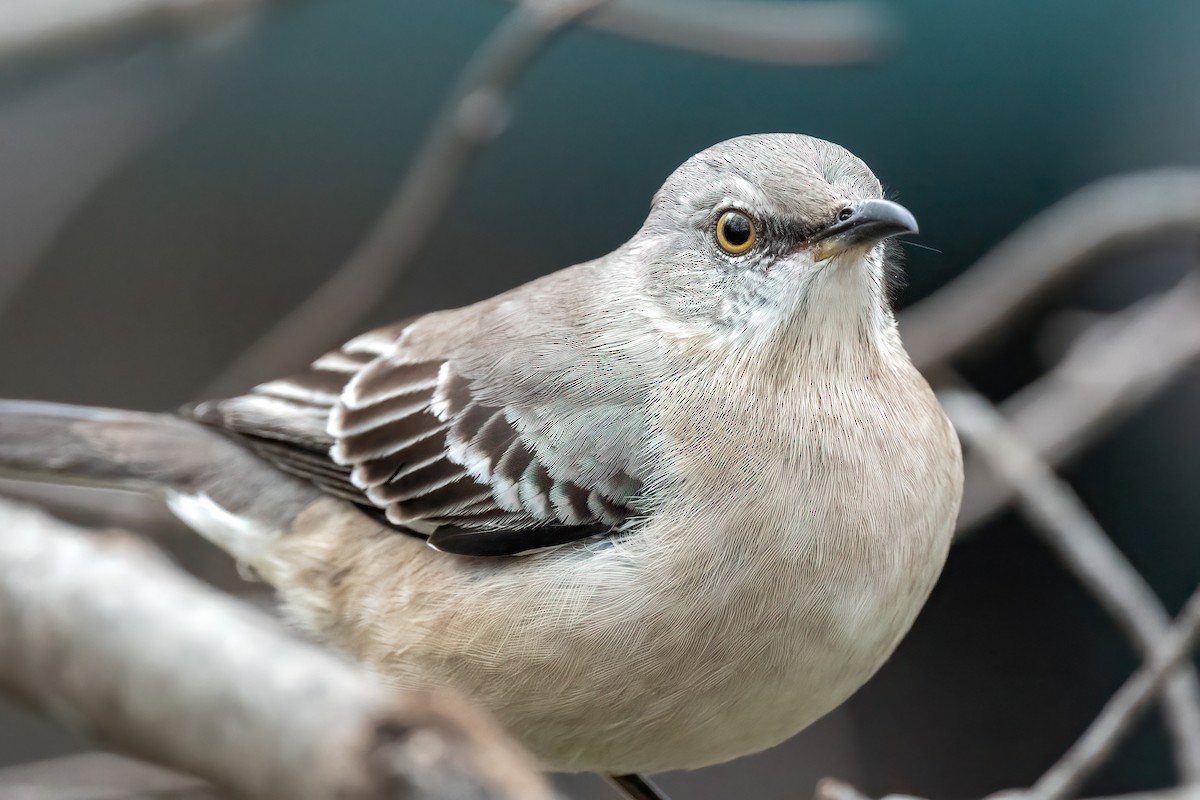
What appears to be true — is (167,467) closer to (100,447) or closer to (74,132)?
(100,447)

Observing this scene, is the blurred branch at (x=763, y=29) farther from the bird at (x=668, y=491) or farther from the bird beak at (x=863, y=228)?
the bird beak at (x=863, y=228)

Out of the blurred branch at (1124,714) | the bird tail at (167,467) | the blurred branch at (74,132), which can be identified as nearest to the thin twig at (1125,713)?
the blurred branch at (1124,714)

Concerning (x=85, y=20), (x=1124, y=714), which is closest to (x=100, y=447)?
(x=85, y=20)

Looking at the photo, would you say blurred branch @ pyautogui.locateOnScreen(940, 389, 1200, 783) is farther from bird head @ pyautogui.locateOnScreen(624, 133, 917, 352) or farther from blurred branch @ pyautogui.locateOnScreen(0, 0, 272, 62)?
blurred branch @ pyautogui.locateOnScreen(0, 0, 272, 62)

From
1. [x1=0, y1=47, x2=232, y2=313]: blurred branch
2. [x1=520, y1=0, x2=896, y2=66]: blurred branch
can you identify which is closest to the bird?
[x1=520, y1=0, x2=896, y2=66]: blurred branch

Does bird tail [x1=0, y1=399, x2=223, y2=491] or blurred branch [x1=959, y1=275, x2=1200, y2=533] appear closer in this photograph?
bird tail [x1=0, y1=399, x2=223, y2=491]

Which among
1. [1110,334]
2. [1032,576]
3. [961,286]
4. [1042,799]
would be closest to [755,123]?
[961,286]
